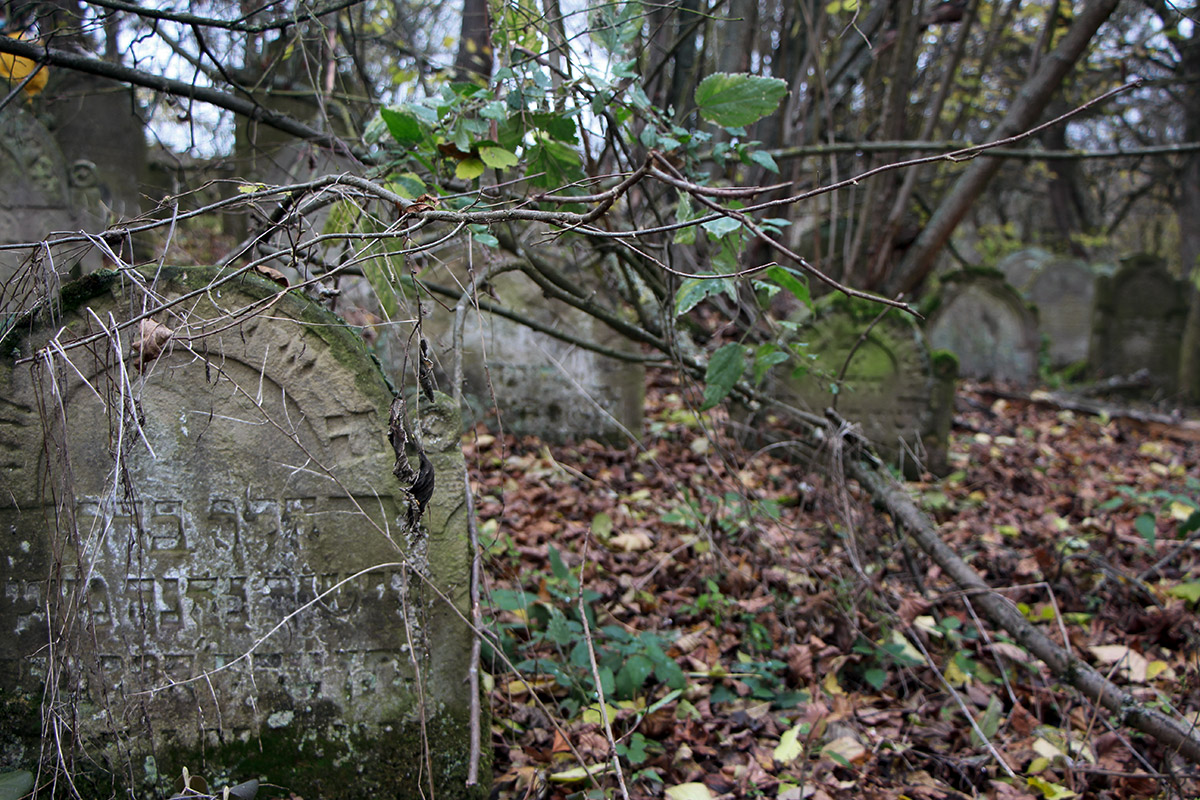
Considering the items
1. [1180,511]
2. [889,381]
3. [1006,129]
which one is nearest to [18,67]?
[1006,129]

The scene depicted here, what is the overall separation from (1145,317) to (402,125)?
892 centimetres

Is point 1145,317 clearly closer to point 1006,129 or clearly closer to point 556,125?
point 1006,129

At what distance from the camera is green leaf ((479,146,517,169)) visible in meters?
2.14

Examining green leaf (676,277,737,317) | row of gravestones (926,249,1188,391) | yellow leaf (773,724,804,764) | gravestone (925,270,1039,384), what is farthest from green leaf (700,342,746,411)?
gravestone (925,270,1039,384)

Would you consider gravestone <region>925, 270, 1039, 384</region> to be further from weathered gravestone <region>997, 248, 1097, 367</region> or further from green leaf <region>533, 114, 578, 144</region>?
green leaf <region>533, 114, 578, 144</region>

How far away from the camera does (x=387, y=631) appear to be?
6.75 ft

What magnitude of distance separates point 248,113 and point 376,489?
1654 mm

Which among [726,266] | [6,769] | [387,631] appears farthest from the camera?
[726,266]

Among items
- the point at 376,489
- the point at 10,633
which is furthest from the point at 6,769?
the point at 376,489

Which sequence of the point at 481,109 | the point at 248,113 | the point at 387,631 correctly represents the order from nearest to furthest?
the point at 387,631 → the point at 481,109 → the point at 248,113

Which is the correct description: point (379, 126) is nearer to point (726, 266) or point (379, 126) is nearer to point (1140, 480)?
point (726, 266)

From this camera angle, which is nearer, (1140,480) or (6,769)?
(6,769)

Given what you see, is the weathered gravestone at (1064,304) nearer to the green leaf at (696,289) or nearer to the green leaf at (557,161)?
the green leaf at (696,289)

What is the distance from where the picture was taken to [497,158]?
84.6 inches
